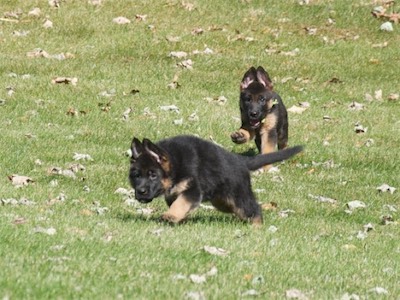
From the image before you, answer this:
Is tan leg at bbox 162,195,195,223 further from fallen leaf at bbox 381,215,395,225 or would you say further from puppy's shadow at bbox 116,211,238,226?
fallen leaf at bbox 381,215,395,225

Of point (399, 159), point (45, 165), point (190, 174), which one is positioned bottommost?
point (399, 159)

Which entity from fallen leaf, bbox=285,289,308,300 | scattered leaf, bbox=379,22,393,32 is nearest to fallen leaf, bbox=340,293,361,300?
fallen leaf, bbox=285,289,308,300

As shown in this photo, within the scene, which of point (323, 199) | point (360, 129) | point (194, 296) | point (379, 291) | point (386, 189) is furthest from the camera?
point (360, 129)

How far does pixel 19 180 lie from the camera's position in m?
13.3

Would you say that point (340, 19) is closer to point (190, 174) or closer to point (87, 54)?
point (87, 54)

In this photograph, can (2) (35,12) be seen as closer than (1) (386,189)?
No

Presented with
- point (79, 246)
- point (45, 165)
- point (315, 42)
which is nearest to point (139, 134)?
point (45, 165)

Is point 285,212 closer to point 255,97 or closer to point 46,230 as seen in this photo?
point 255,97

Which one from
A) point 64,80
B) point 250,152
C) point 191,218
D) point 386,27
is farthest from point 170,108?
point 386,27

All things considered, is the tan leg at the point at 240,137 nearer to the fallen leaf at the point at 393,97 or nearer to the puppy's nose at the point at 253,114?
the puppy's nose at the point at 253,114

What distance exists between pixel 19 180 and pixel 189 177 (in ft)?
11.9

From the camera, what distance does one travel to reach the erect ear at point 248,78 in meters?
16.1

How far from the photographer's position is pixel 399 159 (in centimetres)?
1656

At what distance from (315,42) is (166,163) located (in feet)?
53.4
